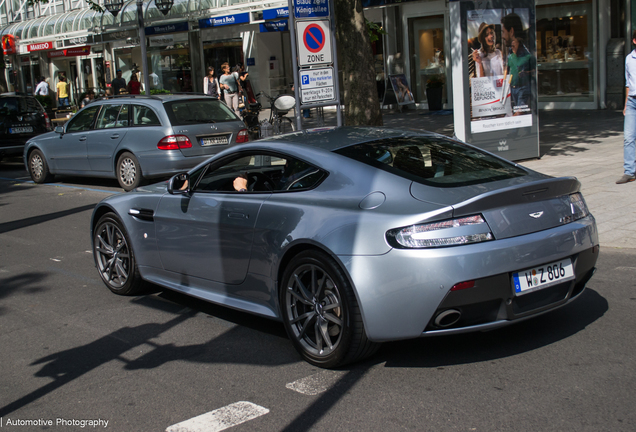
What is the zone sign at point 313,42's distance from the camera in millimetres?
10781

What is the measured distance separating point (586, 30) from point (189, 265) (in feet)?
61.4

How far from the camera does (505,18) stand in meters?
11.7

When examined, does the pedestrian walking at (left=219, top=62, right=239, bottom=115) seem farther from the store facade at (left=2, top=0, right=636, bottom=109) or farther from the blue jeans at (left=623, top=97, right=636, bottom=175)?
the blue jeans at (left=623, top=97, right=636, bottom=175)

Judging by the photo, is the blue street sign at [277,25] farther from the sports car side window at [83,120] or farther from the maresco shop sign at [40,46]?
the maresco shop sign at [40,46]

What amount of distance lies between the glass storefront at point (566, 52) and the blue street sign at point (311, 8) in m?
12.5

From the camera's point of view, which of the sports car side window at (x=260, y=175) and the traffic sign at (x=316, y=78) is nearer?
the sports car side window at (x=260, y=175)

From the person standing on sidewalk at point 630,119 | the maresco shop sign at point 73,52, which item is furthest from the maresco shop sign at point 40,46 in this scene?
the person standing on sidewalk at point 630,119

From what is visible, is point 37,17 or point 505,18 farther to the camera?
point 37,17

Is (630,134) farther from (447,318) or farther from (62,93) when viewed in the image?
(62,93)

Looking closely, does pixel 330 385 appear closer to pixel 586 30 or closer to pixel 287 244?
pixel 287 244

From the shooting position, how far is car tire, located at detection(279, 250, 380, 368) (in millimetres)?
3926

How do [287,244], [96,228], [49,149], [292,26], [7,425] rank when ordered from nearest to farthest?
[7,425]
[287,244]
[96,228]
[292,26]
[49,149]

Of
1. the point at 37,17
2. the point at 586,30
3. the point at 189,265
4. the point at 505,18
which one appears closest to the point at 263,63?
the point at 586,30

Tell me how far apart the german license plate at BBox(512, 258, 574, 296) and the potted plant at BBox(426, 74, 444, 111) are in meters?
19.8
